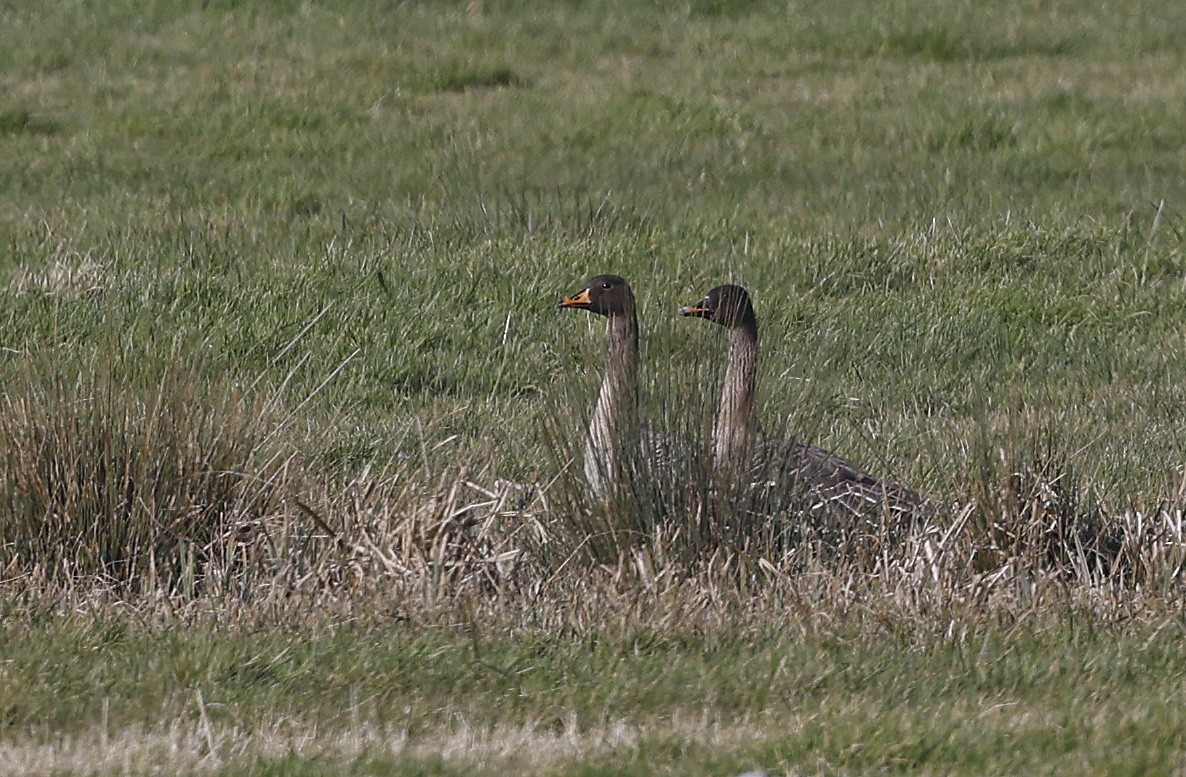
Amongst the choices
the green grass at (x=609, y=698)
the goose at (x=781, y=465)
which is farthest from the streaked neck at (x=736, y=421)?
the green grass at (x=609, y=698)

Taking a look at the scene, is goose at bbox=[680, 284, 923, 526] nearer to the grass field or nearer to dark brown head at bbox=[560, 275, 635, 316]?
the grass field

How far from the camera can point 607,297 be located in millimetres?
8914

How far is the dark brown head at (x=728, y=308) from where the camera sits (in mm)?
7861

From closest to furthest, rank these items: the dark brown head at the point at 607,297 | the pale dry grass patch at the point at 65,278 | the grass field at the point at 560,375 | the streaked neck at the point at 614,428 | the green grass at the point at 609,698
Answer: the green grass at the point at 609,698 < the grass field at the point at 560,375 < the streaked neck at the point at 614,428 < the dark brown head at the point at 607,297 < the pale dry grass patch at the point at 65,278

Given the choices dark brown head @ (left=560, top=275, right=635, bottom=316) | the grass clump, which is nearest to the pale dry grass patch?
dark brown head @ (left=560, top=275, right=635, bottom=316)

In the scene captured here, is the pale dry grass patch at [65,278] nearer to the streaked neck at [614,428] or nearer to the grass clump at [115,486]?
the grass clump at [115,486]

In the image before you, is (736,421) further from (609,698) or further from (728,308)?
(609,698)

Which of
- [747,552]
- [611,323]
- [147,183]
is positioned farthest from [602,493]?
[147,183]

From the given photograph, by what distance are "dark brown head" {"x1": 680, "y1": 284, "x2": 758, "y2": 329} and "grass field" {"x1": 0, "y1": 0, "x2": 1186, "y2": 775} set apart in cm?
17

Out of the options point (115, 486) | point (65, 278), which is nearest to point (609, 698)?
point (115, 486)

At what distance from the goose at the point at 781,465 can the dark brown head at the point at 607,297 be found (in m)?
1.03

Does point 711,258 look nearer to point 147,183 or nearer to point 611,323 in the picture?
point 611,323

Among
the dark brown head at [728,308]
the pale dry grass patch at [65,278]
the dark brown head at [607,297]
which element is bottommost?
the pale dry grass patch at [65,278]

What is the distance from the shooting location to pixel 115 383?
7.22 m
